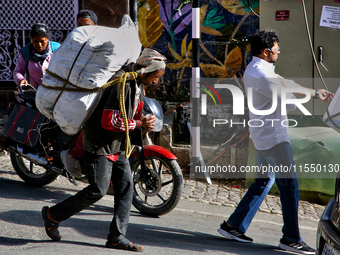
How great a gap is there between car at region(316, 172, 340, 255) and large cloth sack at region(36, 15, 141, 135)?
1.86m

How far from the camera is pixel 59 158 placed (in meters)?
4.97

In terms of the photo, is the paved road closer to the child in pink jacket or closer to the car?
the car

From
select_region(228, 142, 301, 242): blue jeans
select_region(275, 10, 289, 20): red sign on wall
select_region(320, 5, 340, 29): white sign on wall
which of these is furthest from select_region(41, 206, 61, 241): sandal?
select_region(320, 5, 340, 29): white sign on wall

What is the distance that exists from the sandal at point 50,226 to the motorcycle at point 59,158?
2.95 ft

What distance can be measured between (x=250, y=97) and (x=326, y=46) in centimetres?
331

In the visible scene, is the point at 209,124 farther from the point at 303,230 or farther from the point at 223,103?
the point at 303,230

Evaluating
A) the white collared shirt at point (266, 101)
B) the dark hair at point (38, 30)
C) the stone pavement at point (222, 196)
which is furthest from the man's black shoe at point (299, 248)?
the dark hair at point (38, 30)

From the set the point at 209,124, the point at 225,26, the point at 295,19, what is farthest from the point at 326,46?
the point at 209,124

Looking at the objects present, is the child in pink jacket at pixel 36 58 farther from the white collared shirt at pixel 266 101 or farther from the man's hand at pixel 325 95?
the man's hand at pixel 325 95

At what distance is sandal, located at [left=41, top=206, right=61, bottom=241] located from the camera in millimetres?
3742

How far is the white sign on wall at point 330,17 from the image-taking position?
6.77 metres

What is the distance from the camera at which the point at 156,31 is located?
7770 mm

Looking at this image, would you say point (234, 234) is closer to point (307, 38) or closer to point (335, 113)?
point (335, 113)

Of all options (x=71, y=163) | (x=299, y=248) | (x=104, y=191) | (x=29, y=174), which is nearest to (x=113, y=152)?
(x=104, y=191)
